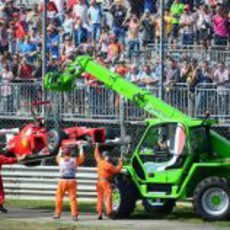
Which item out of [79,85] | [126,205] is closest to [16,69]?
[79,85]

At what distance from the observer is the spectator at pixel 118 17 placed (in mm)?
23484

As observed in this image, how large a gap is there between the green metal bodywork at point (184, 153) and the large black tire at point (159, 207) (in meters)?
0.74

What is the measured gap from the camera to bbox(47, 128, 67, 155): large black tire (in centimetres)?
1948

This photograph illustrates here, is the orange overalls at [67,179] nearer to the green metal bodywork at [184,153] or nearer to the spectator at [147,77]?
the green metal bodywork at [184,153]

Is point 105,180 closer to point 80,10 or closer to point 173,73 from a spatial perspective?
point 173,73

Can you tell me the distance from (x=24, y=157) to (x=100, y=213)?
6.36ft

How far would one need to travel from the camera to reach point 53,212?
70.2 feet

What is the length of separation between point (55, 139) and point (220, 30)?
5653mm

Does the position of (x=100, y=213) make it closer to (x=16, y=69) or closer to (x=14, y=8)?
(x=16, y=69)

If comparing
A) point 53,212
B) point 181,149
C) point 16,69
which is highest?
point 16,69

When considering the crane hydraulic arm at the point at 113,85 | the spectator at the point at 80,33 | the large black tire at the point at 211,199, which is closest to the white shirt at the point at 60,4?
the spectator at the point at 80,33

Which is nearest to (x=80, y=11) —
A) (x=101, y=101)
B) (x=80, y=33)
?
(x=80, y=33)

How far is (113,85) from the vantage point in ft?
68.2

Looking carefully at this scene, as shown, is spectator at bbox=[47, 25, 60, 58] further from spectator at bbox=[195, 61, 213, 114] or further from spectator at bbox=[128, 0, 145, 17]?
spectator at bbox=[195, 61, 213, 114]
